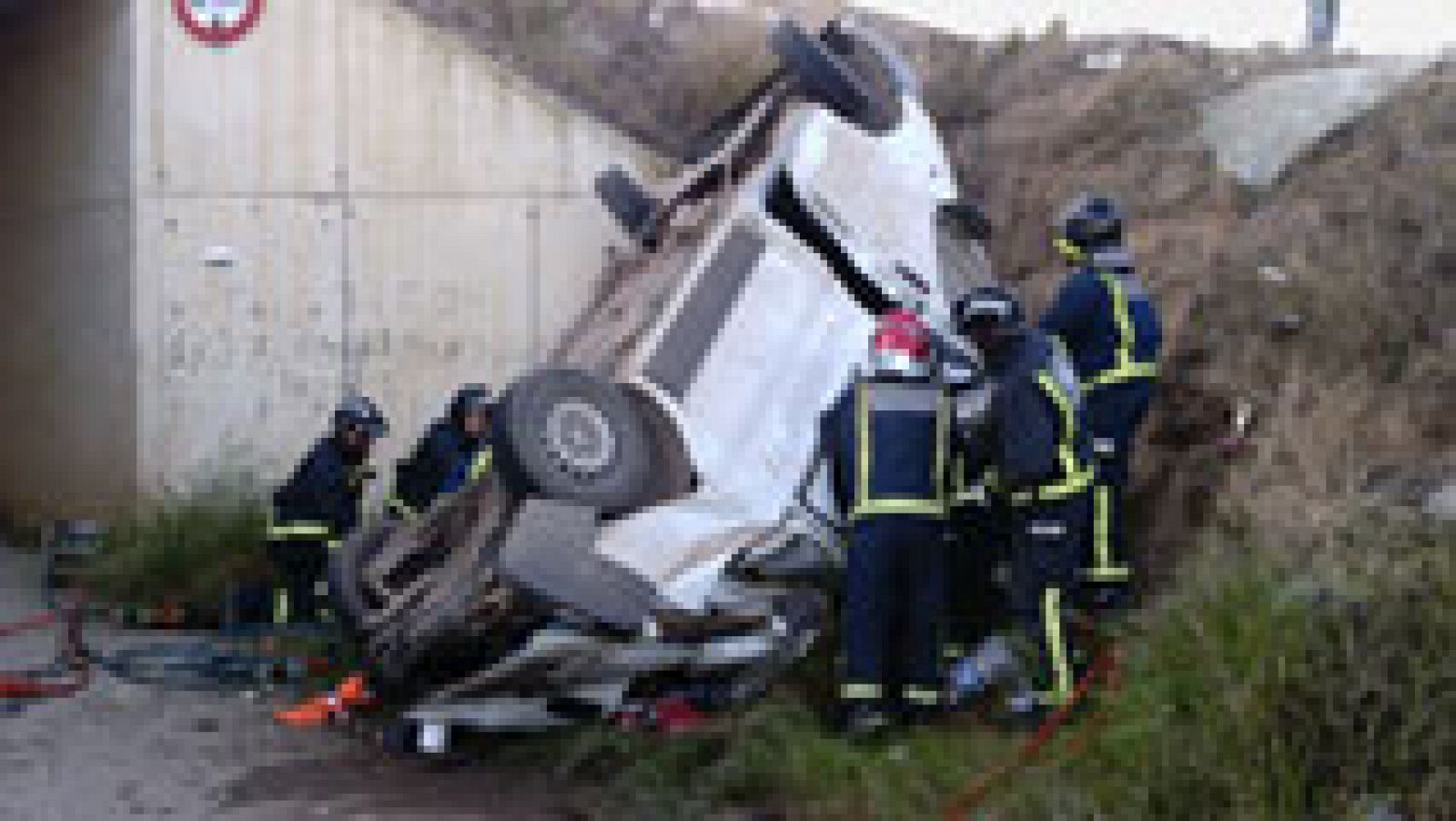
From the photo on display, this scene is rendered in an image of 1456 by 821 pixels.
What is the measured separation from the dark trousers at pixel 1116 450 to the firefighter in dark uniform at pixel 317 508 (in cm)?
412

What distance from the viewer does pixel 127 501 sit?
10.4 meters

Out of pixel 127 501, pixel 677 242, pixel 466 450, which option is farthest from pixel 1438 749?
pixel 127 501

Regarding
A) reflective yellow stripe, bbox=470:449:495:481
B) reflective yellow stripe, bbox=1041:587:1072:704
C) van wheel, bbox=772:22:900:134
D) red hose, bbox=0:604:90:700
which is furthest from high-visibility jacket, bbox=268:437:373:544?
reflective yellow stripe, bbox=1041:587:1072:704

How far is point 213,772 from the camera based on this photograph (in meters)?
6.39

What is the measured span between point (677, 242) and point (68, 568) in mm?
5176

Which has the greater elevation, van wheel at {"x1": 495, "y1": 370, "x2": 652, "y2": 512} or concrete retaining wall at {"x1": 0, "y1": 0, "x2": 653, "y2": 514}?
concrete retaining wall at {"x1": 0, "y1": 0, "x2": 653, "y2": 514}

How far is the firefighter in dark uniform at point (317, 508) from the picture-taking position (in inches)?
351

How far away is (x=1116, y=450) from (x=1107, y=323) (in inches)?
21.7

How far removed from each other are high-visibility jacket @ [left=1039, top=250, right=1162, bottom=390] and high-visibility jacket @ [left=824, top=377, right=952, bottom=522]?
1.10 meters

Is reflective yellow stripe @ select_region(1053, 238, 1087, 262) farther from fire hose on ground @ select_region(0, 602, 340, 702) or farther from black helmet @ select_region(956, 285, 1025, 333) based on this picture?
fire hose on ground @ select_region(0, 602, 340, 702)

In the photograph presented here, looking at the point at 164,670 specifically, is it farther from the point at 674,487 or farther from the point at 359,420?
the point at 674,487

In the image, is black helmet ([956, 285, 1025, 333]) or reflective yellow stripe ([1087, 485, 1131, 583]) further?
reflective yellow stripe ([1087, 485, 1131, 583])

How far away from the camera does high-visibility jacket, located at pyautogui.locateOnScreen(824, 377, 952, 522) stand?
19.7ft

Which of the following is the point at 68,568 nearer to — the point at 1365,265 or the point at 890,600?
the point at 890,600
